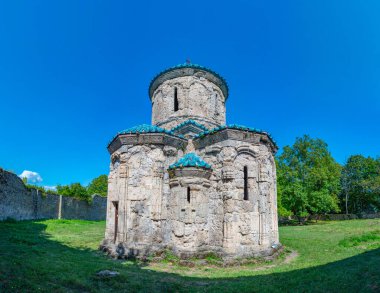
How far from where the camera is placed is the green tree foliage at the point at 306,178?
80.7 ft

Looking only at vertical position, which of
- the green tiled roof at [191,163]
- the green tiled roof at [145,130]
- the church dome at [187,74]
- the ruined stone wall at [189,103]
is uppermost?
the church dome at [187,74]

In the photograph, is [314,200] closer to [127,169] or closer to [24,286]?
[127,169]

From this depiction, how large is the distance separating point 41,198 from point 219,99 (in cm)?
1589

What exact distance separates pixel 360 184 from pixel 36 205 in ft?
112

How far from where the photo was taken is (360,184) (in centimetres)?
3388

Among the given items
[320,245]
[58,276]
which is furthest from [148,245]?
[320,245]

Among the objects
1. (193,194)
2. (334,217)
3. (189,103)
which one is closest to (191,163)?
(193,194)

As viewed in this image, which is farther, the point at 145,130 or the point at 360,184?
the point at 360,184

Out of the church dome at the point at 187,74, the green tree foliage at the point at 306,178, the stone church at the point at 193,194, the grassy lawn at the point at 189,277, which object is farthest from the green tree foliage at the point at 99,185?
the grassy lawn at the point at 189,277

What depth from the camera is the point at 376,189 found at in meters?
32.5

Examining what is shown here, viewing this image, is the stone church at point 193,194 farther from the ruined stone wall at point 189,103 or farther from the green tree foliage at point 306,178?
the green tree foliage at point 306,178

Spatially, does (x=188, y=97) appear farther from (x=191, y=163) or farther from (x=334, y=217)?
(x=334, y=217)

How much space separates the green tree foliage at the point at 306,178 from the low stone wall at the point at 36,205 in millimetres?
18335

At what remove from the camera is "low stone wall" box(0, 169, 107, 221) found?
16.5 m
